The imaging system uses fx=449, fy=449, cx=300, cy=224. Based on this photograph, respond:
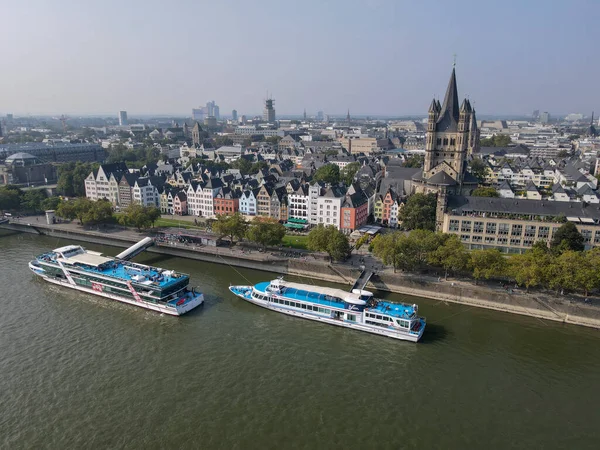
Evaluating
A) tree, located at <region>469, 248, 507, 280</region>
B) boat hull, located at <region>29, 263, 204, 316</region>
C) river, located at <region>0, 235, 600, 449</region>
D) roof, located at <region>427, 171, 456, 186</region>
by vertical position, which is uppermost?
roof, located at <region>427, 171, 456, 186</region>

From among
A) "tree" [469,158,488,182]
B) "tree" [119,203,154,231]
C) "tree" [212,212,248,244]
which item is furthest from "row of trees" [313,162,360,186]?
"tree" [119,203,154,231]

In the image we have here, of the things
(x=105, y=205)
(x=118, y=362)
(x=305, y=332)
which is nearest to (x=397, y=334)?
(x=305, y=332)

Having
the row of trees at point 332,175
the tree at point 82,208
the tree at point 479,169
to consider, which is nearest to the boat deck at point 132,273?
the tree at point 82,208

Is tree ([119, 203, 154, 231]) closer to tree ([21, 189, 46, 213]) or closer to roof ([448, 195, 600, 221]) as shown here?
tree ([21, 189, 46, 213])

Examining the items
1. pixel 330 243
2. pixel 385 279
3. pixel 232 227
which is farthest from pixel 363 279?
pixel 232 227

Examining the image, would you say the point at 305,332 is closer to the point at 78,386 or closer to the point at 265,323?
the point at 265,323

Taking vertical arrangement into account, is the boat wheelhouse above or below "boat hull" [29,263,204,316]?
above

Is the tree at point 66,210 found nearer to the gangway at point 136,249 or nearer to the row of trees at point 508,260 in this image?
the gangway at point 136,249
